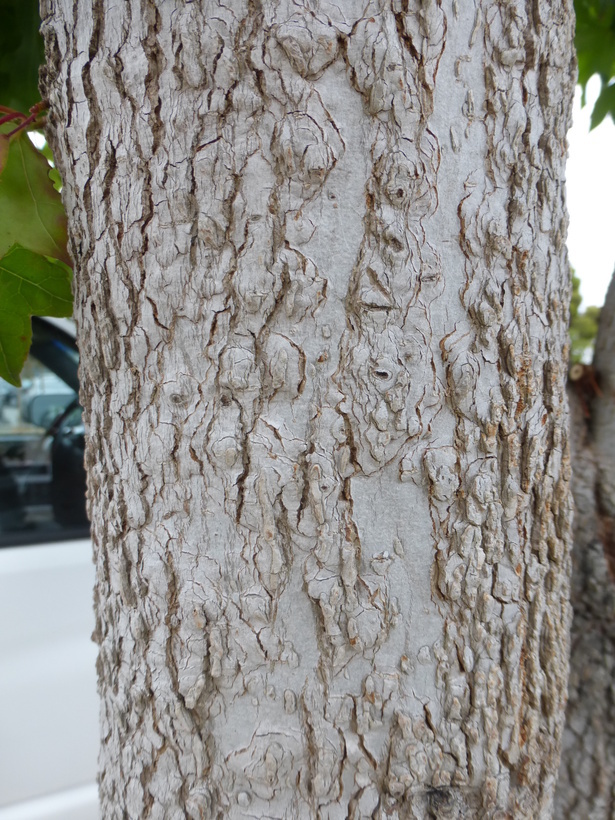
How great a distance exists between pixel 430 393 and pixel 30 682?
188cm

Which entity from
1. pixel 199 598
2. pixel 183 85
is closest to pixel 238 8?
pixel 183 85

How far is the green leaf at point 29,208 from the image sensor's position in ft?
3.23

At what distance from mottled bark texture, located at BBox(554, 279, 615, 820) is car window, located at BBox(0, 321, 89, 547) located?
167 cm

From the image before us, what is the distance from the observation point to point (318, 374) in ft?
2.64

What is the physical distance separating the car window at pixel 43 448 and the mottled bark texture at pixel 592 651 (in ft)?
5.49

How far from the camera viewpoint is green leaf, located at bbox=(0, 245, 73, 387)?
109 cm

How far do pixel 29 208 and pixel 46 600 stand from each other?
5.20ft

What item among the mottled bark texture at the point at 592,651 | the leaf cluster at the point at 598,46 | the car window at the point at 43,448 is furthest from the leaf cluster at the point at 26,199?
the leaf cluster at the point at 598,46

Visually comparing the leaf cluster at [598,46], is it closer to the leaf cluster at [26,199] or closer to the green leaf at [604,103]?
the green leaf at [604,103]

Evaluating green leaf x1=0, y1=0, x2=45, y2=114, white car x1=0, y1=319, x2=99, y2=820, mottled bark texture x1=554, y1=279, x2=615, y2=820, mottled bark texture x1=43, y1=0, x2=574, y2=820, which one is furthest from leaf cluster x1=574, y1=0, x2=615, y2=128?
white car x1=0, y1=319, x2=99, y2=820

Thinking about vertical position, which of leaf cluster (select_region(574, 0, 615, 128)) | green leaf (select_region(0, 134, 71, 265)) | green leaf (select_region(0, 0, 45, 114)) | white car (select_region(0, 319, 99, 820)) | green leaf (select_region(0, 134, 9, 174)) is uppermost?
leaf cluster (select_region(574, 0, 615, 128))

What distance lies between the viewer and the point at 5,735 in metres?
2.05

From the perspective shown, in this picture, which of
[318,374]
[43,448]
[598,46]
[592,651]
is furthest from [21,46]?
[592,651]

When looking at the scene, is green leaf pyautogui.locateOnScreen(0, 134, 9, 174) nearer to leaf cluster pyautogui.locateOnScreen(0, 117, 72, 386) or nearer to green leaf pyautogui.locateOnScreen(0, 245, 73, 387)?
leaf cluster pyautogui.locateOnScreen(0, 117, 72, 386)
